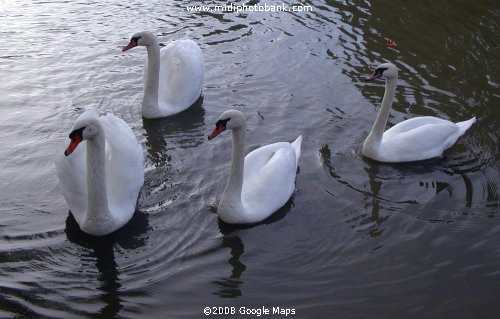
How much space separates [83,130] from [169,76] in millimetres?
4064

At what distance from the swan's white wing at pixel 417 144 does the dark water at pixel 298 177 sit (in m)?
0.21

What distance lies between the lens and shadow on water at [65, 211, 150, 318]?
19.5 ft

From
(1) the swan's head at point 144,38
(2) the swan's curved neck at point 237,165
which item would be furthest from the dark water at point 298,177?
(1) the swan's head at point 144,38

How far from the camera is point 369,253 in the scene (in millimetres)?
6535

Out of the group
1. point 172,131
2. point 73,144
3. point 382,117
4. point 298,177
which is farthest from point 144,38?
point 382,117

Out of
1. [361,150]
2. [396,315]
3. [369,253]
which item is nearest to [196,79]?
[361,150]

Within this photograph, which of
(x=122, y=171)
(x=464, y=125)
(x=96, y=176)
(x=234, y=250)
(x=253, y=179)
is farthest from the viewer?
(x=464, y=125)

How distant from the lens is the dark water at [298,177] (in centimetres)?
598

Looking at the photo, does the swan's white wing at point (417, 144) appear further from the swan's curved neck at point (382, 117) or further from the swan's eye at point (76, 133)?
the swan's eye at point (76, 133)

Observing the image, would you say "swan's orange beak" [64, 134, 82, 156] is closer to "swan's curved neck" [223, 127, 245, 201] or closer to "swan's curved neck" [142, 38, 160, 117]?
"swan's curved neck" [223, 127, 245, 201]

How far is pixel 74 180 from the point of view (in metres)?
6.66

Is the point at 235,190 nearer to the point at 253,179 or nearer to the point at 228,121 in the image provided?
the point at 253,179

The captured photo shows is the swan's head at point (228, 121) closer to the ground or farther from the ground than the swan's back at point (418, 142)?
farther from the ground

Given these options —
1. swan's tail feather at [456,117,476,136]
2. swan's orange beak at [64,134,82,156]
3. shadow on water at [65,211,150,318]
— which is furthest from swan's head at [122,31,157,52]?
swan's tail feather at [456,117,476,136]
